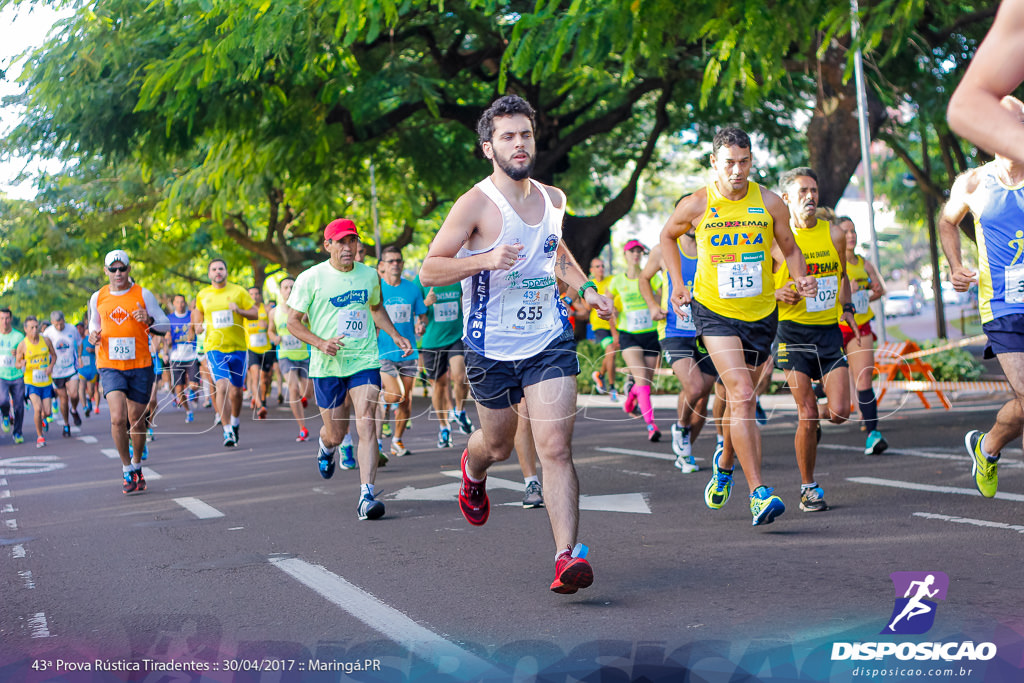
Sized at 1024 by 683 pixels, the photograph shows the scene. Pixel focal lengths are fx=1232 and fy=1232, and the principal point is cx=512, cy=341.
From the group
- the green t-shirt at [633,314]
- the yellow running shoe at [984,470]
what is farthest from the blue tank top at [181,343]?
the yellow running shoe at [984,470]

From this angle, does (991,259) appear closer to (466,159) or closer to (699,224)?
(699,224)

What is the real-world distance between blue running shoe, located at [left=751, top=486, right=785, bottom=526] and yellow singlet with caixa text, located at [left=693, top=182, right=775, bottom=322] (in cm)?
114

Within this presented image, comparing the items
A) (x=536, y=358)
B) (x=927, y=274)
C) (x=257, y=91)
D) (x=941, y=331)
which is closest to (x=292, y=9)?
(x=257, y=91)

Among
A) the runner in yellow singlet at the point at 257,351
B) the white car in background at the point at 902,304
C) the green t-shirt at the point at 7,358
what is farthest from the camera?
the white car in background at the point at 902,304

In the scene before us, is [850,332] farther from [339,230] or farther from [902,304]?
[902,304]

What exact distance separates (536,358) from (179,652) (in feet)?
6.52

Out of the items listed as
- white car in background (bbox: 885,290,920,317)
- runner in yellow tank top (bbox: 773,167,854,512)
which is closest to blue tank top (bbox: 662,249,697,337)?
runner in yellow tank top (bbox: 773,167,854,512)

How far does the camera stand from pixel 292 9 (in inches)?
482

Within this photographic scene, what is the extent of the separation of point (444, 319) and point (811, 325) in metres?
5.14

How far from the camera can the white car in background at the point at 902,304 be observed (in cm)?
7844

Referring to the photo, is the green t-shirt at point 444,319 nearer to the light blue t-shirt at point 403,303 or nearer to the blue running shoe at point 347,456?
the light blue t-shirt at point 403,303

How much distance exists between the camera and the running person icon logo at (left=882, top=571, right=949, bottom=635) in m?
4.51

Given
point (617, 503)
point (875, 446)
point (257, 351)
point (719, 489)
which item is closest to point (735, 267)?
point (719, 489)

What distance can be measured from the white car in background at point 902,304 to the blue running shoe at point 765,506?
74706 millimetres
